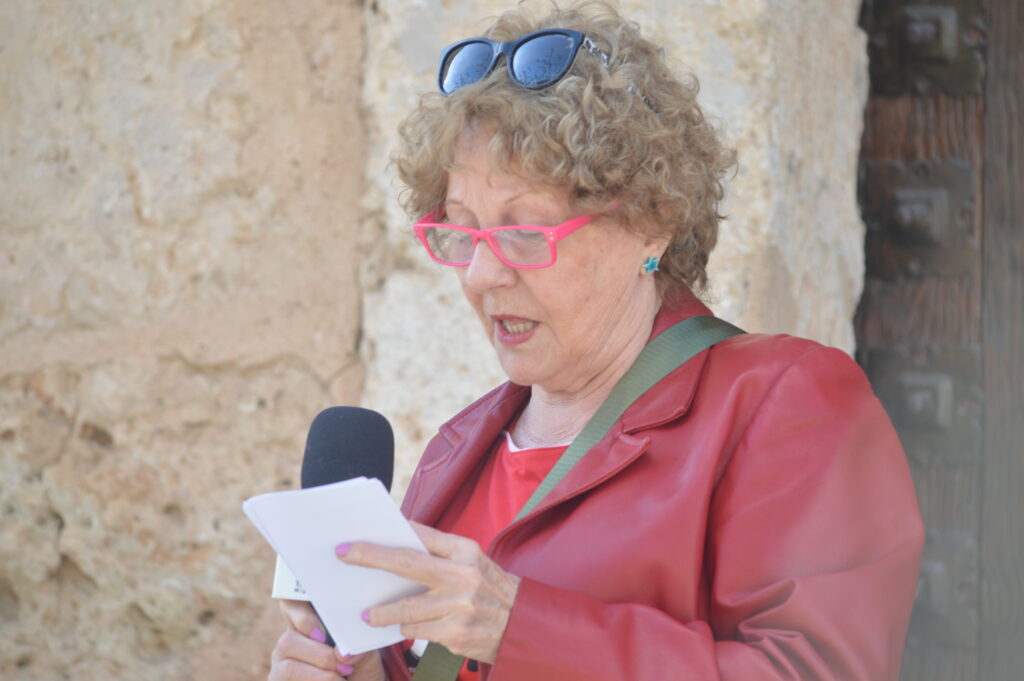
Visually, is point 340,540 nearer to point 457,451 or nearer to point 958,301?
point 457,451

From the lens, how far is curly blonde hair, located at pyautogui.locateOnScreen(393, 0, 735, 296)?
176 cm

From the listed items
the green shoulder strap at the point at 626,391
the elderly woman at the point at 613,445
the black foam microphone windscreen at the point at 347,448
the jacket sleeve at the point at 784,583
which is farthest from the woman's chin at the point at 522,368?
the jacket sleeve at the point at 784,583

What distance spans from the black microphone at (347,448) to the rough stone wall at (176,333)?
39.2 inches

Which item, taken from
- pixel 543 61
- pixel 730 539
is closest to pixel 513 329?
pixel 543 61

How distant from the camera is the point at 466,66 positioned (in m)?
1.91

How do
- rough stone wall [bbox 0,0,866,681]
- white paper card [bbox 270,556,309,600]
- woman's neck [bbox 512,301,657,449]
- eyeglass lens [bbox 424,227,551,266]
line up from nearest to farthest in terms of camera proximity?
1. white paper card [bbox 270,556,309,600]
2. eyeglass lens [bbox 424,227,551,266]
3. woman's neck [bbox 512,301,657,449]
4. rough stone wall [bbox 0,0,866,681]

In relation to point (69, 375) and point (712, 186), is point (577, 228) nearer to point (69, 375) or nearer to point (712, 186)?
point (712, 186)

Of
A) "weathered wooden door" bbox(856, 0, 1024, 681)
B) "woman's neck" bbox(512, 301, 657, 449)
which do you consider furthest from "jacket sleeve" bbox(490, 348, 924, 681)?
"weathered wooden door" bbox(856, 0, 1024, 681)

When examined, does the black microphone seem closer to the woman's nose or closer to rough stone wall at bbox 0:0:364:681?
the woman's nose

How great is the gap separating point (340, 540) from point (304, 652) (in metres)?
0.34

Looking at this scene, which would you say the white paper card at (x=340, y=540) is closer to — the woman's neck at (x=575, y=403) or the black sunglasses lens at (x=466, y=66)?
the woman's neck at (x=575, y=403)

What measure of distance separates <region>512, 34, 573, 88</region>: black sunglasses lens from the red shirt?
1.88ft

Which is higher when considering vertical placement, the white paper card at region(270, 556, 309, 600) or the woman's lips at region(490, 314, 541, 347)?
the woman's lips at region(490, 314, 541, 347)

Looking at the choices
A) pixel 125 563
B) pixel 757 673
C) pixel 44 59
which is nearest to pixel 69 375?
pixel 125 563
